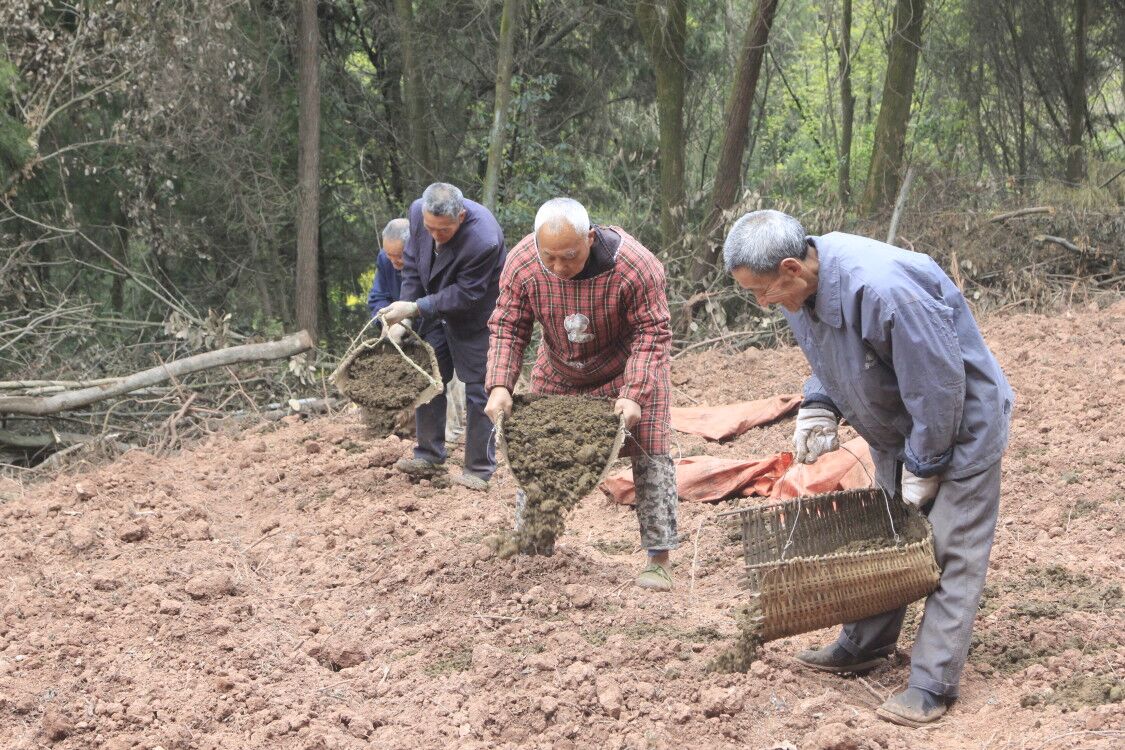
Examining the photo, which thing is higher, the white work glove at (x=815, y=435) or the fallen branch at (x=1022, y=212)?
the white work glove at (x=815, y=435)

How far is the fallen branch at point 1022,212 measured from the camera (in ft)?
34.4

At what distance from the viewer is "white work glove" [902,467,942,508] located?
3.46 m

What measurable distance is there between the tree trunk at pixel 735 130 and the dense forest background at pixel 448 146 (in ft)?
0.08

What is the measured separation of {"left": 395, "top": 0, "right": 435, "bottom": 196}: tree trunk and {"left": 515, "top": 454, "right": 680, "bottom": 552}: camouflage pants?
1109 cm

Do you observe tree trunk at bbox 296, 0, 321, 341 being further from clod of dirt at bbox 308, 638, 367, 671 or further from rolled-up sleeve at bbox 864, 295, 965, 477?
rolled-up sleeve at bbox 864, 295, 965, 477

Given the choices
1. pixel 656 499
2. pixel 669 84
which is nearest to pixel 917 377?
pixel 656 499

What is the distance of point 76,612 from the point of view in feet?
15.4

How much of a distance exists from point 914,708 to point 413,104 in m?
13.0

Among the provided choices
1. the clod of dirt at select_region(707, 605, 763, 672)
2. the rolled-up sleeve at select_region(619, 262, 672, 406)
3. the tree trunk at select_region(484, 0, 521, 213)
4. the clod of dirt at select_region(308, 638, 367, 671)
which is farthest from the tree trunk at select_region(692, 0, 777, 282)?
the clod of dirt at select_region(707, 605, 763, 672)

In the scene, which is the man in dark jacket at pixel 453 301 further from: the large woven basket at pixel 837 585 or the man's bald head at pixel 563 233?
the large woven basket at pixel 837 585

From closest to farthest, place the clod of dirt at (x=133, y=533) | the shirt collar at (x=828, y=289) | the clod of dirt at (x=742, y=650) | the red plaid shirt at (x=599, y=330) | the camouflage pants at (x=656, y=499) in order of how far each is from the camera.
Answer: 1. the shirt collar at (x=828, y=289)
2. the clod of dirt at (x=742, y=650)
3. the red plaid shirt at (x=599, y=330)
4. the camouflage pants at (x=656, y=499)
5. the clod of dirt at (x=133, y=533)

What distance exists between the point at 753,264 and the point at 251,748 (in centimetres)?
214

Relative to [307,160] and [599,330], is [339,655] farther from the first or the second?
[307,160]

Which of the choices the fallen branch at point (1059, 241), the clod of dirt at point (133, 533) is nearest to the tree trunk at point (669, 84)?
the fallen branch at point (1059, 241)
